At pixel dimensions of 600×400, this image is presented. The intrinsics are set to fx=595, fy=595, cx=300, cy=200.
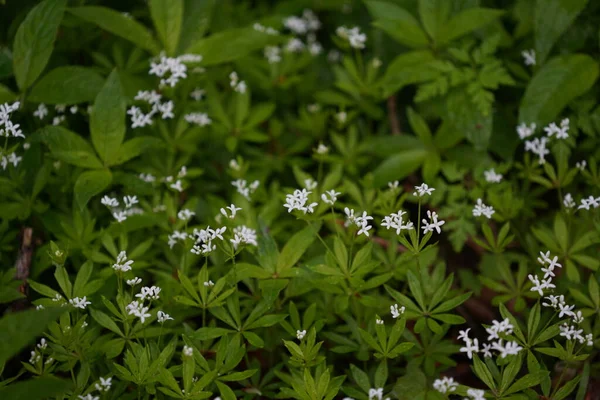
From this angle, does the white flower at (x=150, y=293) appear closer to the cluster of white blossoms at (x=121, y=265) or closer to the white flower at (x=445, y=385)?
the cluster of white blossoms at (x=121, y=265)

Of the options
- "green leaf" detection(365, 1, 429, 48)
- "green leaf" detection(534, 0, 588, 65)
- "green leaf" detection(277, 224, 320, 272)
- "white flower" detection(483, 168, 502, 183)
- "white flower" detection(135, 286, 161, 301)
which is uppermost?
"green leaf" detection(534, 0, 588, 65)

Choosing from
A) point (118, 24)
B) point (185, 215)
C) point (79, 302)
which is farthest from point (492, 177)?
A: point (118, 24)

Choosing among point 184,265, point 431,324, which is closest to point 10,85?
point 184,265

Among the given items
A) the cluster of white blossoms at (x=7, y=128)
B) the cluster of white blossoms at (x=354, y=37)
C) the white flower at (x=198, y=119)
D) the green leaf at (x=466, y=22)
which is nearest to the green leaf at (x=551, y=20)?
the green leaf at (x=466, y=22)

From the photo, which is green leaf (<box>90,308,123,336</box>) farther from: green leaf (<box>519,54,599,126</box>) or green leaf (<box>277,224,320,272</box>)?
green leaf (<box>519,54,599,126</box>)

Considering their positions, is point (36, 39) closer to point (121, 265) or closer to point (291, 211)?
point (121, 265)

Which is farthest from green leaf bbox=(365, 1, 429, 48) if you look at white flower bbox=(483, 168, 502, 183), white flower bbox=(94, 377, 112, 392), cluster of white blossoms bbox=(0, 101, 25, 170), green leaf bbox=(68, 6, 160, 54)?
white flower bbox=(94, 377, 112, 392)

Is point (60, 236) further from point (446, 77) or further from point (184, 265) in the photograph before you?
point (446, 77)
